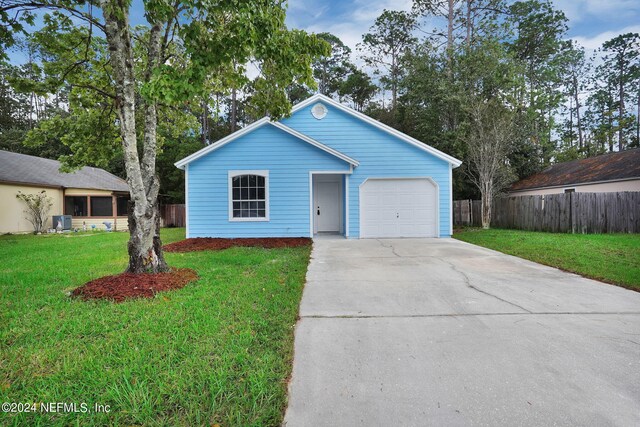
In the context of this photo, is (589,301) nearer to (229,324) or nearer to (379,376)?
(379,376)

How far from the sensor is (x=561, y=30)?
22234mm

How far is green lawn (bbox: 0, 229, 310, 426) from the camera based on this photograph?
6.54 feet

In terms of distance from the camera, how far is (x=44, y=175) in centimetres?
1756

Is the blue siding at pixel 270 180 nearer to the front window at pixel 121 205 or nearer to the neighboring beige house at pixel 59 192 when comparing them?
the neighboring beige house at pixel 59 192

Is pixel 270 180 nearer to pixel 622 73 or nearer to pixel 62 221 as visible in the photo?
pixel 62 221

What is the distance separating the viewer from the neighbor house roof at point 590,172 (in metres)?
14.5

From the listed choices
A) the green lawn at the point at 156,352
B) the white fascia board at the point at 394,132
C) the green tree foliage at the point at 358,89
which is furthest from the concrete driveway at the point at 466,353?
the green tree foliage at the point at 358,89

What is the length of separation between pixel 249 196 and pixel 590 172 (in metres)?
17.8

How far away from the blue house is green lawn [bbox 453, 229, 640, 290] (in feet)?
7.74

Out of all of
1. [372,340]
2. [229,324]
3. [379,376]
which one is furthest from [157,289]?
[379,376]

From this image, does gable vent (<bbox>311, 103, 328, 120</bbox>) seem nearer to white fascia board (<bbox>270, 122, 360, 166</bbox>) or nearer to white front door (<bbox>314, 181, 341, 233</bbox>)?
white fascia board (<bbox>270, 122, 360, 166</bbox>)

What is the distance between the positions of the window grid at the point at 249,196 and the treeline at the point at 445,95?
254 centimetres

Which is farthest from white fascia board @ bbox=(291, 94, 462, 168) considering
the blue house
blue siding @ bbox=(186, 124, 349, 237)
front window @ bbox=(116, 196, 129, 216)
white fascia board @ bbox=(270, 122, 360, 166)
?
front window @ bbox=(116, 196, 129, 216)

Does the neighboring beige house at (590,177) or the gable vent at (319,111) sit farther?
the neighboring beige house at (590,177)
